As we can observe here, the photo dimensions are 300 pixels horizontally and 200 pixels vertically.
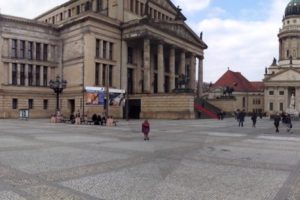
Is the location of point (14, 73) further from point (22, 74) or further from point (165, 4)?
point (165, 4)

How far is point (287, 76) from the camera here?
100 metres

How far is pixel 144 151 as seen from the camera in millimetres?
13273

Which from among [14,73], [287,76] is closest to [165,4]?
[14,73]

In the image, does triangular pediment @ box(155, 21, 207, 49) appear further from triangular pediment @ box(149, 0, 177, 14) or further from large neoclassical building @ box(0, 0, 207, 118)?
triangular pediment @ box(149, 0, 177, 14)

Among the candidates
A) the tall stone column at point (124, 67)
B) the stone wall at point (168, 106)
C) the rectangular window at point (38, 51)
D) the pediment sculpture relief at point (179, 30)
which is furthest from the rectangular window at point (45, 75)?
the pediment sculpture relief at point (179, 30)

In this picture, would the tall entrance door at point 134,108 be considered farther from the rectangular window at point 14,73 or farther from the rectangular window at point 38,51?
the rectangular window at point 14,73

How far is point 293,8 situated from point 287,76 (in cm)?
2842

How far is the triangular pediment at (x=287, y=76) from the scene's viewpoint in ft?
324

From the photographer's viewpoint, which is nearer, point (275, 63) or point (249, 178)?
point (249, 178)

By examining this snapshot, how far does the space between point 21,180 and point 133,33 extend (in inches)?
1797

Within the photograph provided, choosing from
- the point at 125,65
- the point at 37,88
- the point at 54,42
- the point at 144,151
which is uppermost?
the point at 54,42

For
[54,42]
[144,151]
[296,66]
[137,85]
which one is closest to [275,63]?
[296,66]

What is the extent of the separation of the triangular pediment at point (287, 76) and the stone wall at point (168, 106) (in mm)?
65788

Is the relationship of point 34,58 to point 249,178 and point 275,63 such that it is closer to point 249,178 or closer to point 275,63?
point 249,178
